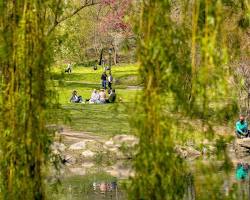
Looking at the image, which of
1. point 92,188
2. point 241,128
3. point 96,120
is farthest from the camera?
point 96,120

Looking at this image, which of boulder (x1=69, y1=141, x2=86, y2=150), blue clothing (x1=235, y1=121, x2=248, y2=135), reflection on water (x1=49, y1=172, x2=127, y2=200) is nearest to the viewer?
reflection on water (x1=49, y1=172, x2=127, y2=200)

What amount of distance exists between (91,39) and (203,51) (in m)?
66.5

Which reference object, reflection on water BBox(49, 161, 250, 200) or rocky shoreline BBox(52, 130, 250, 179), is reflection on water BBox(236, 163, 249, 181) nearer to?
reflection on water BBox(49, 161, 250, 200)

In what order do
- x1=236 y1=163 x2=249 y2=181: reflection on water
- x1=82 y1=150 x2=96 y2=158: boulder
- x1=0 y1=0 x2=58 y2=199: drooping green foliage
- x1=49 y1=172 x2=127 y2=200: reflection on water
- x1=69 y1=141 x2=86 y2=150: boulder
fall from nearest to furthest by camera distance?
x1=0 y1=0 x2=58 y2=199: drooping green foliage, x1=49 y1=172 x2=127 y2=200: reflection on water, x1=236 y1=163 x2=249 y2=181: reflection on water, x1=82 y1=150 x2=96 y2=158: boulder, x1=69 y1=141 x2=86 y2=150: boulder

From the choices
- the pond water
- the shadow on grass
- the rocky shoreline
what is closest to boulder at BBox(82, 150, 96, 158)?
the rocky shoreline

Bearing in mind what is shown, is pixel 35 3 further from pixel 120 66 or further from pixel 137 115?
pixel 120 66

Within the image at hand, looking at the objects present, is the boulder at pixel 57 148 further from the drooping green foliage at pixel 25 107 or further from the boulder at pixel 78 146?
the drooping green foliage at pixel 25 107

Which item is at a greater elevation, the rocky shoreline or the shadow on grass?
the shadow on grass

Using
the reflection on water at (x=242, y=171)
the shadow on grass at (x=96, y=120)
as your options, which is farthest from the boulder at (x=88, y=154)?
the reflection on water at (x=242, y=171)

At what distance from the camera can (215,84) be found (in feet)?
16.1

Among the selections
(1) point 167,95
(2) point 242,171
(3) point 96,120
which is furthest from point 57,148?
(3) point 96,120

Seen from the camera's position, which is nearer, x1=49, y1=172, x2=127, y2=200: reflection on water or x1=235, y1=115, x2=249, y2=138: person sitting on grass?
x1=49, y1=172, x2=127, y2=200: reflection on water

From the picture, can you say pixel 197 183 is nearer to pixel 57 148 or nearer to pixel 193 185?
pixel 57 148

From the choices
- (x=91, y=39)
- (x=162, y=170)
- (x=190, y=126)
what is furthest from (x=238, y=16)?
(x=91, y=39)
